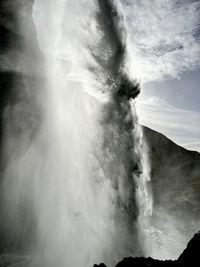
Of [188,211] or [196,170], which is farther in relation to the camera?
[196,170]

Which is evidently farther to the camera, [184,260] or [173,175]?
[173,175]

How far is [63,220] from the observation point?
16.1 m

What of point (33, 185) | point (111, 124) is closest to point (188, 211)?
point (111, 124)

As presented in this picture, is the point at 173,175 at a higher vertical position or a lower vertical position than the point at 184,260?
higher

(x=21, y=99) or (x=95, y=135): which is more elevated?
(x=21, y=99)

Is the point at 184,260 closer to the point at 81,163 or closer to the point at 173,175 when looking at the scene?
the point at 81,163

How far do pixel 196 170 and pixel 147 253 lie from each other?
2484cm

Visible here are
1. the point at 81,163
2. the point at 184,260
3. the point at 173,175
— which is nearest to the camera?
the point at 184,260

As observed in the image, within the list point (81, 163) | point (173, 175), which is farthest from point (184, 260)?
point (173, 175)

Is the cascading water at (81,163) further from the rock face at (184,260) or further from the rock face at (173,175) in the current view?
the rock face at (173,175)

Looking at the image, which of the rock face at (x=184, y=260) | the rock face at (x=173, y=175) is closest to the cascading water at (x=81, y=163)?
the rock face at (x=184, y=260)

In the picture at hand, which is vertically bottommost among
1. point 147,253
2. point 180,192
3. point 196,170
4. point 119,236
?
point 147,253

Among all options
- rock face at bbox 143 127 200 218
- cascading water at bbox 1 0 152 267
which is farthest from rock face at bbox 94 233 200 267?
rock face at bbox 143 127 200 218

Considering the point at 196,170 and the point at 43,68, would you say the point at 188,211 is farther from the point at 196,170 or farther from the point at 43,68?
the point at 43,68
